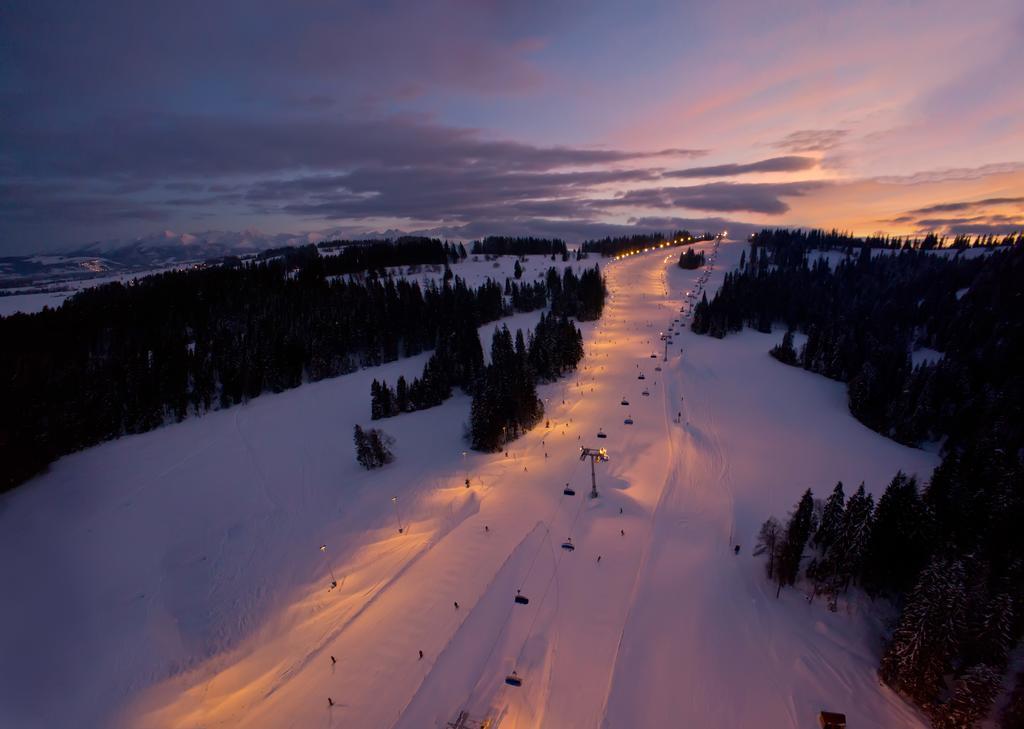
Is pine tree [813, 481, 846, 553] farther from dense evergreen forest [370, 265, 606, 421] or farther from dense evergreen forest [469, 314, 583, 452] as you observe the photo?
dense evergreen forest [370, 265, 606, 421]

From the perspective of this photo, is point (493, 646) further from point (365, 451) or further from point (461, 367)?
point (461, 367)

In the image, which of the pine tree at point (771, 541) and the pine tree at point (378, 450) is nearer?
the pine tree at point (771, 541)

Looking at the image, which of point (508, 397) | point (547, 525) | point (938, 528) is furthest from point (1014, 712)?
point (508, 397)

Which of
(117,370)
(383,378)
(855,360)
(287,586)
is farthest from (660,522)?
(117,370)

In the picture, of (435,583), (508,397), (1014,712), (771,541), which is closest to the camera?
(1014,712)

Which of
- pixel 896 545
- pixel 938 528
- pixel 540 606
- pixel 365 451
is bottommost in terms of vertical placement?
pixel 365 451

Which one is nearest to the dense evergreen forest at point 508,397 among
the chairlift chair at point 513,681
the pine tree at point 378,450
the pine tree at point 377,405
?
the pine tree at point 378,450

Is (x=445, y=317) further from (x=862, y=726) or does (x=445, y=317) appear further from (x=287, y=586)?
(x=862, y=726)

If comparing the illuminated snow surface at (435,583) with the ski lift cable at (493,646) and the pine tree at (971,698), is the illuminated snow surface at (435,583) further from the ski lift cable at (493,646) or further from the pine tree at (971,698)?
the pine tree at (971,698)

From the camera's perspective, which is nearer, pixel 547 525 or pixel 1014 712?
pixel 1014 712
